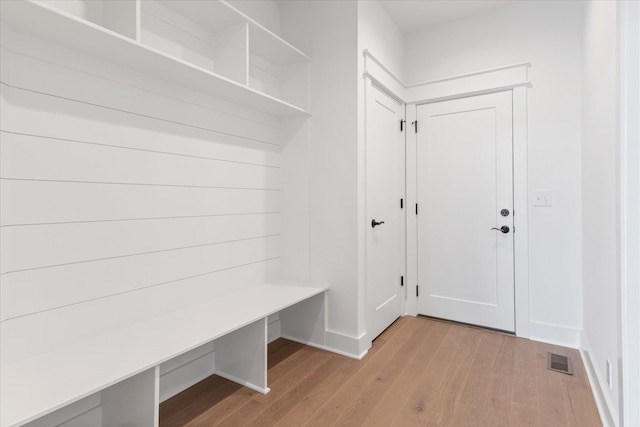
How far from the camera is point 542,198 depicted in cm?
275

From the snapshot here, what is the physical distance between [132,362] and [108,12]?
5.47ft

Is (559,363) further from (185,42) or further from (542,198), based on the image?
(185,42)

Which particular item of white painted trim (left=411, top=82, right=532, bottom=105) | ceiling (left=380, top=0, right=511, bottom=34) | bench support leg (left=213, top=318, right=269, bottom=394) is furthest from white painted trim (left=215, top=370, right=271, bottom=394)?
ceiling (left=380, top=0, right=511, bottom=34)

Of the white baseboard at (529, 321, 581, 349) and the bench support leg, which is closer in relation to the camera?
the bench support leg

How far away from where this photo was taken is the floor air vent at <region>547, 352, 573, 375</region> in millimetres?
2258

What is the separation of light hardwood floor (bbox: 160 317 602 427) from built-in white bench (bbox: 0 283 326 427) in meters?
0.23

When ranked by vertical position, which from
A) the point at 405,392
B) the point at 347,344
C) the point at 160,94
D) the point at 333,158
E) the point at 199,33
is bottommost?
the point at 405,392

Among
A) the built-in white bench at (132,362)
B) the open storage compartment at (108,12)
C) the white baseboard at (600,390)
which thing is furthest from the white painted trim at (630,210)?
the open storage compartment at (108,12)

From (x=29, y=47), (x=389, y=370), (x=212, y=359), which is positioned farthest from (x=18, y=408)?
(x=389, y=370)

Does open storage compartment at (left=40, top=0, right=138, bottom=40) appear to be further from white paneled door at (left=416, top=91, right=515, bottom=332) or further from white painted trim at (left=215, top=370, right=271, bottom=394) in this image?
white paneled door at (left=416, top=91, right=515, bottom=332)

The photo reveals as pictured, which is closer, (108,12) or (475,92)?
(108,12)

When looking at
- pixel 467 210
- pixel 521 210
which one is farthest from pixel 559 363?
pixel 467 210

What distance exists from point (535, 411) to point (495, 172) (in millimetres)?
1893

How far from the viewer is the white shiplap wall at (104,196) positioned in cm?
139
